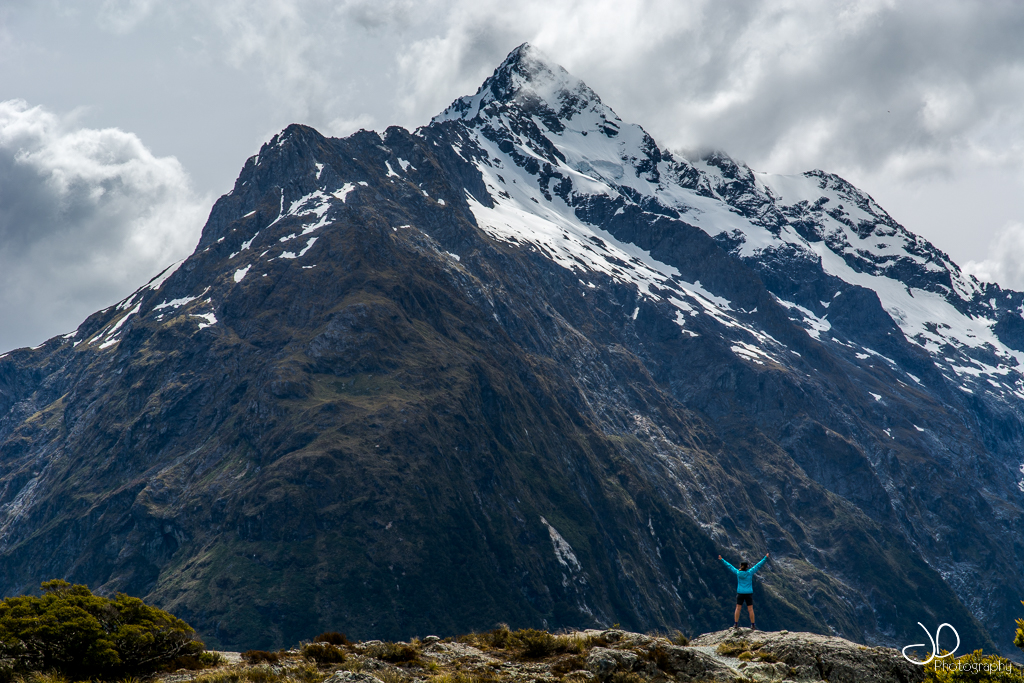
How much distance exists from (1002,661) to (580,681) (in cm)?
1427

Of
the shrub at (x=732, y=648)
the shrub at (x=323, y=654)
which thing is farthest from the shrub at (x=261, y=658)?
the shrub at (x=732, y=648)

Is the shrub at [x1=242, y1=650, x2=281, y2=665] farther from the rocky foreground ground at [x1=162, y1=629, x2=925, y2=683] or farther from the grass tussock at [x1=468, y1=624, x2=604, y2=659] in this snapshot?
the grass tussock at [x1=468, y1=624, x2=604, y2=659]

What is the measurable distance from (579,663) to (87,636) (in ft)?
59.4

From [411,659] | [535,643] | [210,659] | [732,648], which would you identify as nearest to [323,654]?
[411,659]

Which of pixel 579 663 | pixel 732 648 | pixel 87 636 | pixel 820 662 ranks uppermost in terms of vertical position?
pixel 87 636

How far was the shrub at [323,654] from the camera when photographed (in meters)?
30.2

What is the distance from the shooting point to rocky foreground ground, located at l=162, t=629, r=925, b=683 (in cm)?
2758

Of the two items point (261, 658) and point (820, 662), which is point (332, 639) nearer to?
point (261, 658)

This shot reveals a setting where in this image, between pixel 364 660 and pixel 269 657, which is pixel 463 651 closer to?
pixel 364 660

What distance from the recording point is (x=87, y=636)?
2816 centimetres

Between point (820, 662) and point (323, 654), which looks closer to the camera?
point (820, 662)

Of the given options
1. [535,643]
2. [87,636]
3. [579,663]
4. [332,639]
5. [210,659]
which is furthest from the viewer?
[332,639]

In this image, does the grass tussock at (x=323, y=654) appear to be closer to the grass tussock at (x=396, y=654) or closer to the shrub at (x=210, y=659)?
the grass tussock at (x=396, y=654)

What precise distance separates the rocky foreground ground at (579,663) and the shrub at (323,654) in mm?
40
